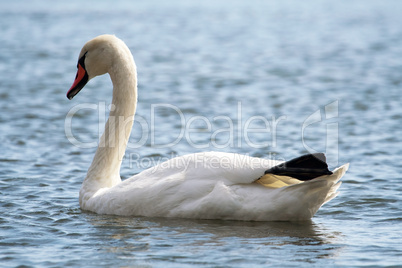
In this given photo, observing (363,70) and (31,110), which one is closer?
(31,110)

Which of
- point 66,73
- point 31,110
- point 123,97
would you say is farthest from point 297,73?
point 123,97

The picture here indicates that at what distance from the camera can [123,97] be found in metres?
7.87

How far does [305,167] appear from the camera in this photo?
6.21 metres

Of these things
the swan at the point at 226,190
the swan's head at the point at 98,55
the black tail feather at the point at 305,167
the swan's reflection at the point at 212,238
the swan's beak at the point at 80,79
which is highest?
the swan's head at the point at 98,55

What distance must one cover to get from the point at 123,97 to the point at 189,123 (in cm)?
439

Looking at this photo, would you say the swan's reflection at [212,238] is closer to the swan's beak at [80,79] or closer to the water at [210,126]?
the water at [210,126]

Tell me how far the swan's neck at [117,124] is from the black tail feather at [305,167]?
2172 millimetres

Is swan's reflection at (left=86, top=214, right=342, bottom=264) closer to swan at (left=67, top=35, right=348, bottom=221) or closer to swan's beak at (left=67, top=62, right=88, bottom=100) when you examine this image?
swan at (left=67, top=35, right=348, bottom=221)

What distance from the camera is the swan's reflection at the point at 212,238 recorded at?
586 centimetres

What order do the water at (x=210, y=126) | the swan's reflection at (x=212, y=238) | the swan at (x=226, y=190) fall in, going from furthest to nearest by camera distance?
1. the swan at (x=226, y=190)
2. the water at (x=210, y=126)
3. the swan's reflection at (x=212, y=238)

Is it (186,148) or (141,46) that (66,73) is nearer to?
(141,46)

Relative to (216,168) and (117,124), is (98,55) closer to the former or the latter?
(117,124)
